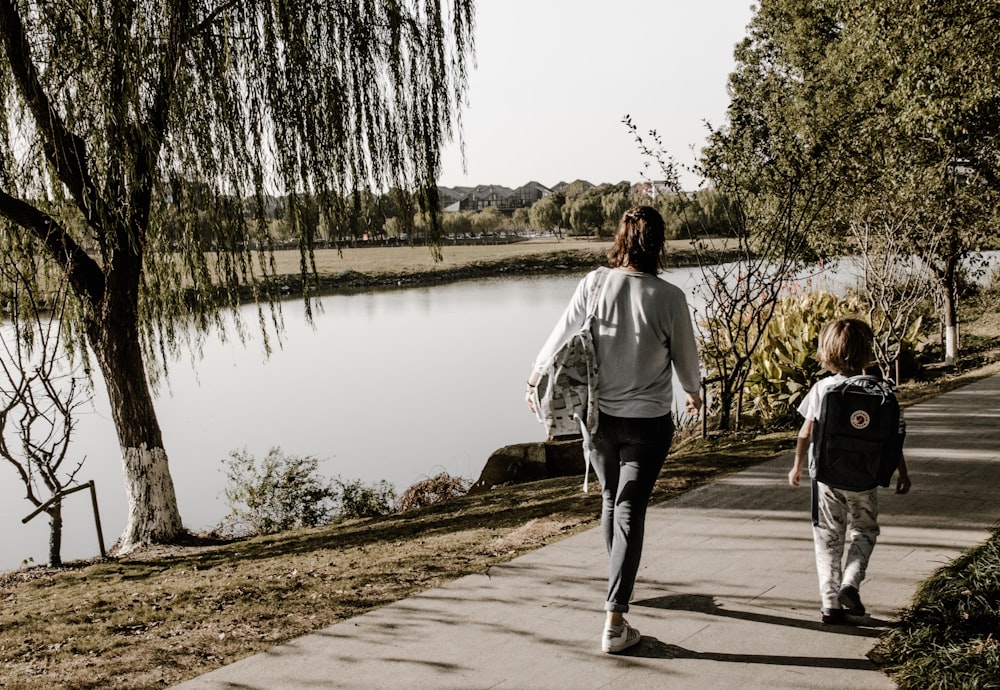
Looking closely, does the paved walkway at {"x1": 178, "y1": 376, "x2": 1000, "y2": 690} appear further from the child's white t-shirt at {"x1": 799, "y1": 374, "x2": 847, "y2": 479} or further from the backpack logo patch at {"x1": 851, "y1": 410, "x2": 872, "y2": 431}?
the backpack logo patch at {"x1": 851, "y1": 410, "x2": 872, "y2": 431}

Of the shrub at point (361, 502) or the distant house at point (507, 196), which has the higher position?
the distant house at point (507, 196)

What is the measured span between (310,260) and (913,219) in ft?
25.8

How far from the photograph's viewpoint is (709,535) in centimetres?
468

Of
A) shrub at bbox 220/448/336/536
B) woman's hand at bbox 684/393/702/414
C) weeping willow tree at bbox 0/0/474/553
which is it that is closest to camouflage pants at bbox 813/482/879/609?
woman's hand at bbox 684/393/702/414

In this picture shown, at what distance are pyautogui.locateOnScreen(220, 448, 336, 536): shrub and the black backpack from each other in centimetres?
648

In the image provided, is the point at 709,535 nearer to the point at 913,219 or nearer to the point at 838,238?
the point at 913,219

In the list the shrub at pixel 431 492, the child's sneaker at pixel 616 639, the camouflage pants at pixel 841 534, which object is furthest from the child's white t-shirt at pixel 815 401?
the shrub at pixel 431 492

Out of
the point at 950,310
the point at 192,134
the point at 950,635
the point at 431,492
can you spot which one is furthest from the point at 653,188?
the point at 950,310

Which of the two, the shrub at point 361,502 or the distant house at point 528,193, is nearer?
the shrub at point 361,502

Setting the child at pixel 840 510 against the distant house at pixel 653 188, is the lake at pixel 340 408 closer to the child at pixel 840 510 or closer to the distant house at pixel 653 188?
the distant house at pixel 653 188

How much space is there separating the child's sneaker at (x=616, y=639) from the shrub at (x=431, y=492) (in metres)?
6.30

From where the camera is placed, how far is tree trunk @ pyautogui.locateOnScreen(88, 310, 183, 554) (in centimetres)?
708

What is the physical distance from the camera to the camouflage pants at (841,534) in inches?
131

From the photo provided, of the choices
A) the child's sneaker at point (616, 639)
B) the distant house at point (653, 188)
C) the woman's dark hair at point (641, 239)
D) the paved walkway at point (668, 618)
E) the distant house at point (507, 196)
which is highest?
the distant house at point (507, 196)
